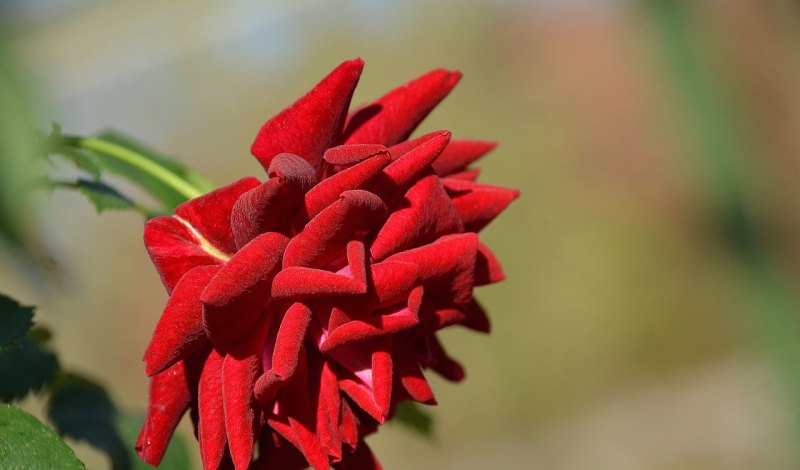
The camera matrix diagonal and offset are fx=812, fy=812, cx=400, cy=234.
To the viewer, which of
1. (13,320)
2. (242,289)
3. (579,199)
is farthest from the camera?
(579,199)

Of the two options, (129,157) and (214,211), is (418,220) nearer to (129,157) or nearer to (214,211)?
(214,211)

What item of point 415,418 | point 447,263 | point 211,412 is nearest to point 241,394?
point 211,412

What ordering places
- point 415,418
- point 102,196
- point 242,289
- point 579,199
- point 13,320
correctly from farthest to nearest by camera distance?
point 579,199, point 415,418, point 102,196, point 13,320, point 242,289

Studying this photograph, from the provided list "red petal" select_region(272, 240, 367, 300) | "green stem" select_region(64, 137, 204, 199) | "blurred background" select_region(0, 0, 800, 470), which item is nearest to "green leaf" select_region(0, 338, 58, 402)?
"green stem" select_region(64, 137, 204, 199)

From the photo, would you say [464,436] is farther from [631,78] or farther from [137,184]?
[137,184]

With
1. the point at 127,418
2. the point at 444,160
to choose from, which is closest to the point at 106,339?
the point at 127,418

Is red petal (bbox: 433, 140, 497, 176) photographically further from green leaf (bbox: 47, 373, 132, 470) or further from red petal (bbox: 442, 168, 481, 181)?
green leaf (bbox: 47, 373, 132, 470)

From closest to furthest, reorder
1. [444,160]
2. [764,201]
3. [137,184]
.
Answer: [444,160], [137,184], [764,201]
